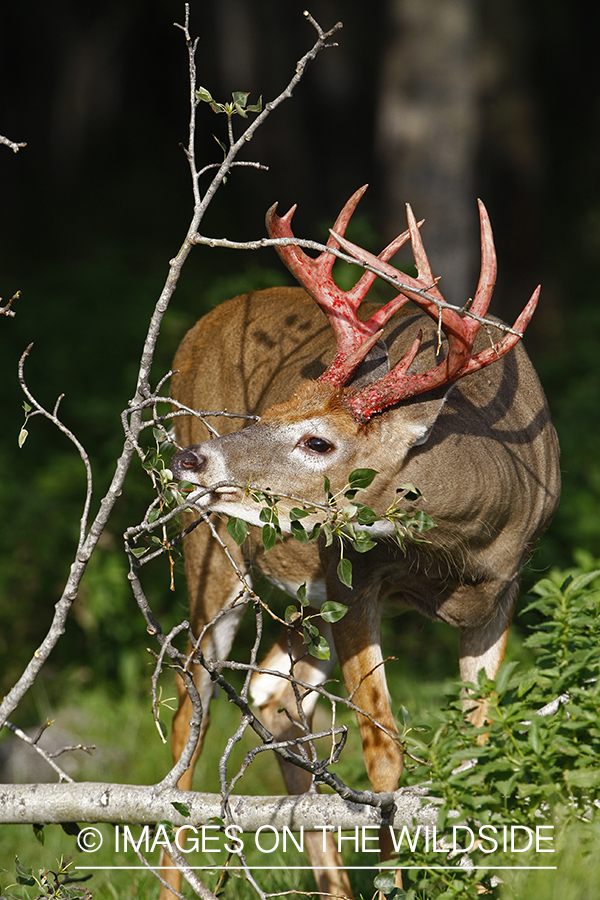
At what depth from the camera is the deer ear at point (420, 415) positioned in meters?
3.42

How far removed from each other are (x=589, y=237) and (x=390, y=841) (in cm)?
1426

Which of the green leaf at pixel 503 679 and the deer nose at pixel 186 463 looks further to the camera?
the deer nose at pixel 186 463

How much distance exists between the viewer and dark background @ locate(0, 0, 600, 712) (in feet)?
22.5

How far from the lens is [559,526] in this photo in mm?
6805

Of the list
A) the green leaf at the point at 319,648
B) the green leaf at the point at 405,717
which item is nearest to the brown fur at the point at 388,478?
the green leaf at the point at 405,717

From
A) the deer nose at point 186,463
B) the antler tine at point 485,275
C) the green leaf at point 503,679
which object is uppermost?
the antler tine at point 485,275

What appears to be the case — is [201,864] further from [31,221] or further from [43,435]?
[31,221]

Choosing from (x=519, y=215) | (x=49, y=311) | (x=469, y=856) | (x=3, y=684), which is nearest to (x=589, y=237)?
(x=519, y=215)

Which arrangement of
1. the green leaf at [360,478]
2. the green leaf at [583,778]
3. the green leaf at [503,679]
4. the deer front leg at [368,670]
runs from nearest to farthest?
the green leaf at [583,778] → the green leaf at [503,679] → the green leaf at [360,478] → the deer front leg at [368,670]

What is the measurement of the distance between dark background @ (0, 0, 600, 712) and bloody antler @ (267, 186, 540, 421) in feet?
3.18

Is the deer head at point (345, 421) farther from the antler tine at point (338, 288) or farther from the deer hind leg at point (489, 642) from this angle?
the deer hind leg at point (489, 642)

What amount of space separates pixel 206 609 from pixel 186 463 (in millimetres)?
1330

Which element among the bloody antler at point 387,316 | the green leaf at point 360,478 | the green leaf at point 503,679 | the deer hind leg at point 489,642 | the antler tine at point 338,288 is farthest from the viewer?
the deer hind leg at point 489,642

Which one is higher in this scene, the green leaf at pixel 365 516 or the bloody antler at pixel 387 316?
the bloody antler at pixel 387 316
